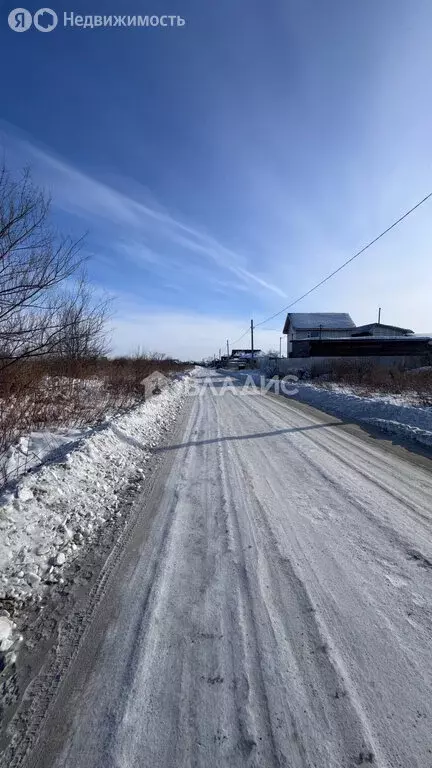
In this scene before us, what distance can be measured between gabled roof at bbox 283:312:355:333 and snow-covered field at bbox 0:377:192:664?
41.3 meters

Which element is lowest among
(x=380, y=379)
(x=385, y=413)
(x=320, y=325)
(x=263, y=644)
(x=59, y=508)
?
(x=263, y=644)

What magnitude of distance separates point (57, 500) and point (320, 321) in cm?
4551

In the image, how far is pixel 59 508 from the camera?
3.89m

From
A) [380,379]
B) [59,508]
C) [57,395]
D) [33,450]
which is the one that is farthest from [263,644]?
[380,379]

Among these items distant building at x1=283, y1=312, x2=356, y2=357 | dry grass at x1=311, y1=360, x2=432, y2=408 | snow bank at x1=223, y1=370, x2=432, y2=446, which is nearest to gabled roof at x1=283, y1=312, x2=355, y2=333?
distant building at x1=283, y1=312, x2=356, y2=357

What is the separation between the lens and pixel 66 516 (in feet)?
12.5

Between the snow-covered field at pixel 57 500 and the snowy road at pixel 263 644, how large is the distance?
693 millimetres

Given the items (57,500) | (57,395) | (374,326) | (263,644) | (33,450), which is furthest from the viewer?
(374,326)

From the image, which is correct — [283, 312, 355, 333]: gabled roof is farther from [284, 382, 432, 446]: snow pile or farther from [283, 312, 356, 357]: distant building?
[284, 382, 432, 446]: snow pile

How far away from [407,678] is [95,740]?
1.72 m

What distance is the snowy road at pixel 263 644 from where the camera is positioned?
1.62 metres

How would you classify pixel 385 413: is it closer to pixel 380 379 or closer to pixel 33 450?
pixel 33 450

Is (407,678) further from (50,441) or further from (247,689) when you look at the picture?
(50,441)

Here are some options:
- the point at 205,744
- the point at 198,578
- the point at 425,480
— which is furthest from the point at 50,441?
the point at 425,480
